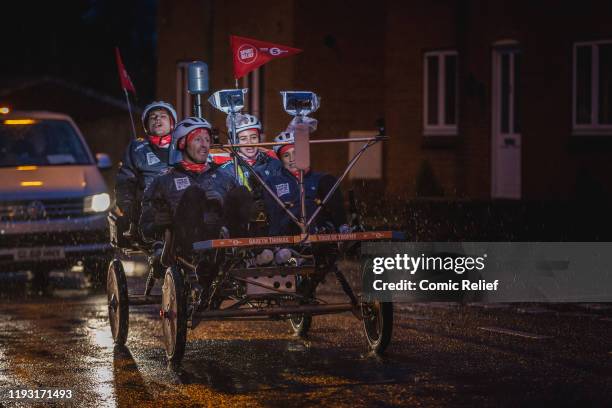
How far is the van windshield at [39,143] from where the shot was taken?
56.3 feet

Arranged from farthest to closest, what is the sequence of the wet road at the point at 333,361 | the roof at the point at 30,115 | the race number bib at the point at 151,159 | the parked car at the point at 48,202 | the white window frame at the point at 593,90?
the white window frame at the point at 593,90, the roof at the point at 30,115, the parked car at the point at 48,202, the race number bib at the point at 151,159, the wet road at the point at 333,361

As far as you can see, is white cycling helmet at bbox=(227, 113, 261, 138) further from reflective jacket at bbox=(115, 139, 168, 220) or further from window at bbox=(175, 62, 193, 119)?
window at bbox=(175, 62, 193, 119)

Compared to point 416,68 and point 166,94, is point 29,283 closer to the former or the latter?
point 416,68

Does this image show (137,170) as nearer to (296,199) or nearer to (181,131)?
(181,131)

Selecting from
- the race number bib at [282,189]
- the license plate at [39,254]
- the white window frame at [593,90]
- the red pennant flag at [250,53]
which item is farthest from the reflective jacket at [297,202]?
the white window frame at [593,90]

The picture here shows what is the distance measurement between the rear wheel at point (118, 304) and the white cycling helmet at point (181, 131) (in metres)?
1.16

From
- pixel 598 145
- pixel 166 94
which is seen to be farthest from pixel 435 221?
pixel 166 94

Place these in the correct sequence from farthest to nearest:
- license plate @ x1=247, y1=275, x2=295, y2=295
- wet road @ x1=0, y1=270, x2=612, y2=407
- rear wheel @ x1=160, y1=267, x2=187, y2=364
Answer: license plate @ x1=247, y1=275, x2=295, y2=295 → rear wheel @ x1=160, y1=267, x2=187, y2=364 → wet road @ x1=0, y1=270, x2=612, y2=407

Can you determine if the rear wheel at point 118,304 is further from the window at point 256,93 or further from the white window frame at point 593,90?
the window at point 256,93

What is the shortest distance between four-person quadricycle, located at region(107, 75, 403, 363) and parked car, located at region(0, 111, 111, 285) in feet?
19.1

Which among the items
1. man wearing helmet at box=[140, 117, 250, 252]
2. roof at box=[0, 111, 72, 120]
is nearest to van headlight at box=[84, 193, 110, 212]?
roof at box=[0, 111, 72, 120]

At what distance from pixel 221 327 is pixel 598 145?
10.3 m
